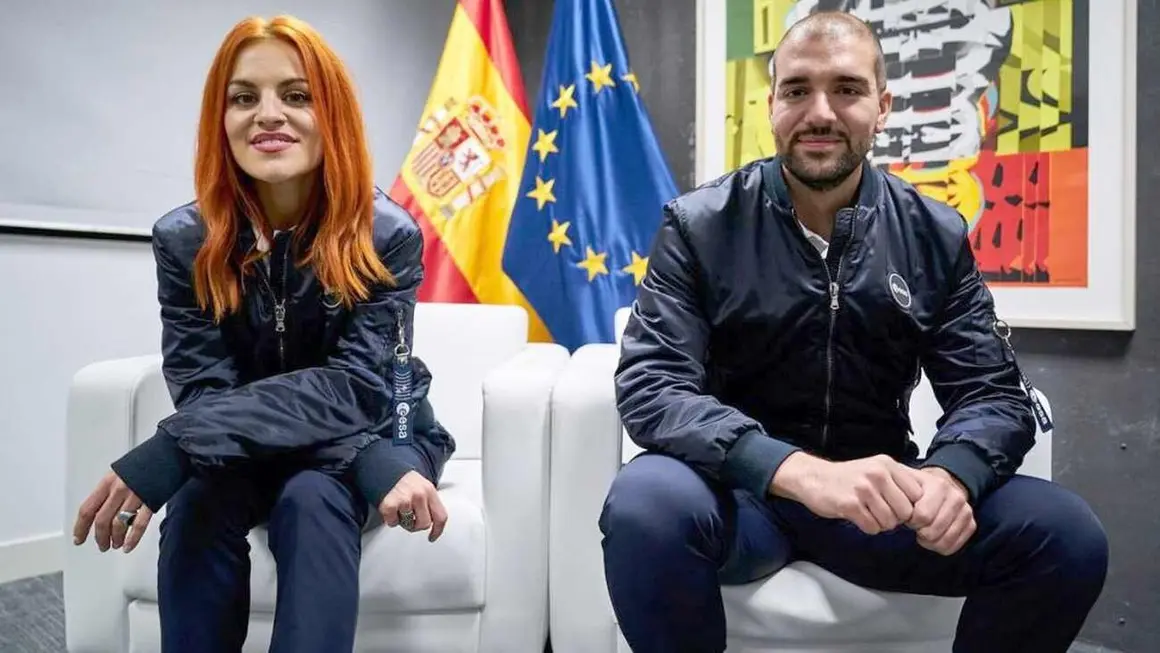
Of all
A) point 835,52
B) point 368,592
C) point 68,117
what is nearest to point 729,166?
point 835,52

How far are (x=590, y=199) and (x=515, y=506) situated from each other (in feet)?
3.27

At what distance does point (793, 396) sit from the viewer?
1.07 metres

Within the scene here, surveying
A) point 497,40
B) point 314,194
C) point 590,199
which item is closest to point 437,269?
point 590,199

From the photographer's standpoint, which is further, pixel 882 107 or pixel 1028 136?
pixel 1028 136

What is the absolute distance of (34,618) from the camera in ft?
5.19

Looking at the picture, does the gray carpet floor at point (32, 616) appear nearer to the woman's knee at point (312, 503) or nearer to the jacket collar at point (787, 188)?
the woman's knee at point (312, 503)

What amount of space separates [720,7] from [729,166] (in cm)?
39

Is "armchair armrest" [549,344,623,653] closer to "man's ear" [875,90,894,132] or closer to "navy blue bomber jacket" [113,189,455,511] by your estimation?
"navy blue bomber jacket" [113,189,455,511]

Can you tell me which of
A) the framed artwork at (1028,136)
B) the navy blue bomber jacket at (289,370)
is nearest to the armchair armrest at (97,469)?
the navy blue bomber jacket at (289,370)

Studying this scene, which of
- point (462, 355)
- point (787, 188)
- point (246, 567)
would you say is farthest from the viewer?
point (462, 355)

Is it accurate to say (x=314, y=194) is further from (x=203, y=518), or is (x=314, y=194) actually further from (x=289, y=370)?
(x=203, y=518)

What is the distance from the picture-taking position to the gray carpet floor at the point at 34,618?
1.46 metres

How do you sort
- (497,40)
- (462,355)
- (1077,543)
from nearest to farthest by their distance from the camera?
(1077,543) → (462,355) → (497,40)

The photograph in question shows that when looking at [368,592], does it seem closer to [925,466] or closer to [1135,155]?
[925,466]
